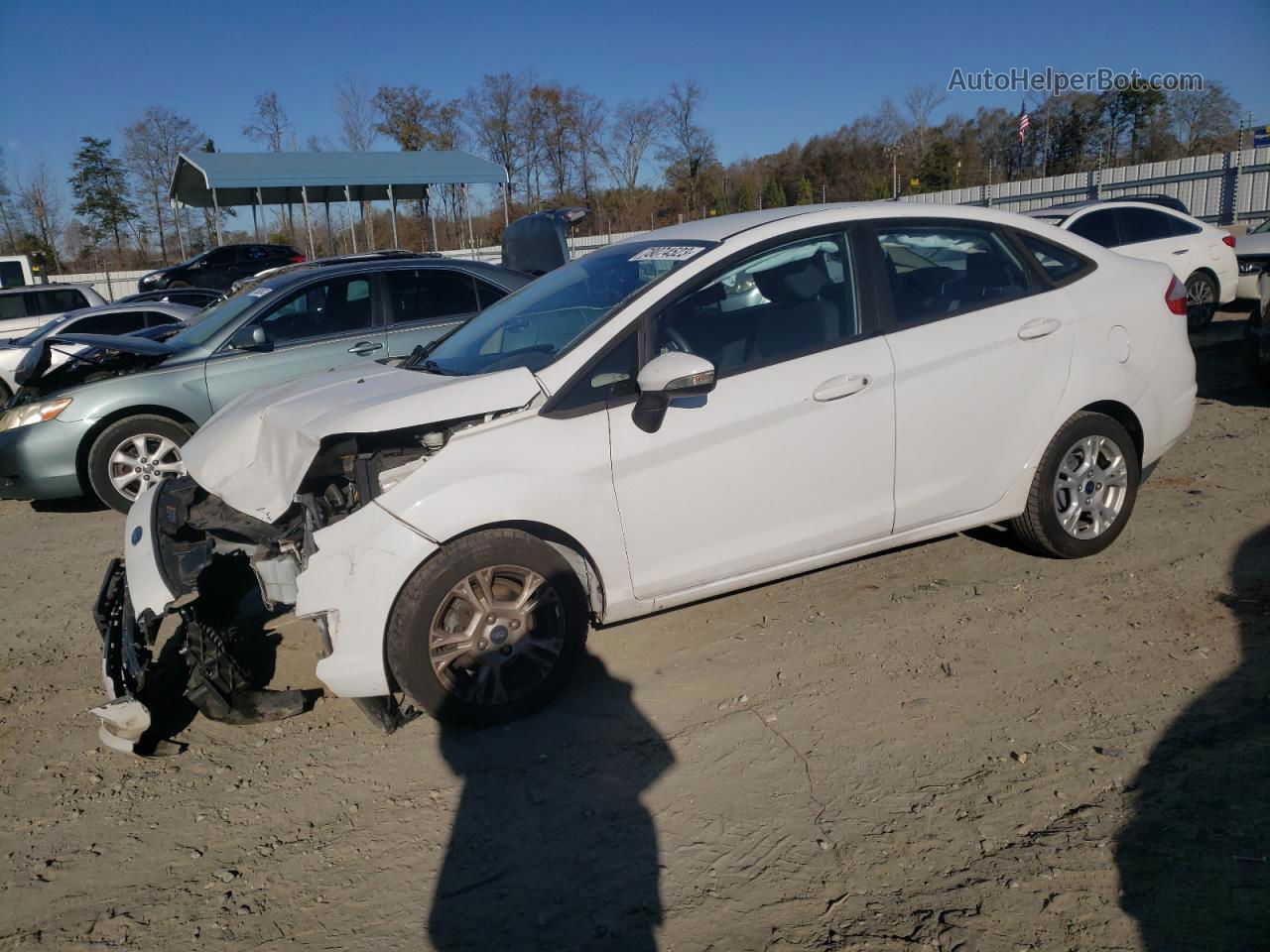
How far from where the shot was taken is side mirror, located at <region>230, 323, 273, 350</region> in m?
7.27

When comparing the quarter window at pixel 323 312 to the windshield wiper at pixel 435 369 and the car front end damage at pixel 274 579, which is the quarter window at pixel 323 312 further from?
the car front end damage at pixel 274 579

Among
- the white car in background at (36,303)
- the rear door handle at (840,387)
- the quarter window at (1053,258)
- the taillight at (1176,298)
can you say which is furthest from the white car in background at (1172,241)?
the white car in background at (36,303)

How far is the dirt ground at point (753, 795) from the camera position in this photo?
2.56 m

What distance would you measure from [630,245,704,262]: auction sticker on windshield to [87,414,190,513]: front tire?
4.46 metres

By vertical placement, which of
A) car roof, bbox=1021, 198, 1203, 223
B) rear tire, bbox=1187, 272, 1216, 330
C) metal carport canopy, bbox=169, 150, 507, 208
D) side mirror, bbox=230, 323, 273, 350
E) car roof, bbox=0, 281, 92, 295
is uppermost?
metal carport canopy, bbox=169, 150, 507, 208

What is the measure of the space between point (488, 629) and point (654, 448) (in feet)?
3.08

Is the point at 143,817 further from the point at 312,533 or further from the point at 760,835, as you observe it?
the point at 760,835

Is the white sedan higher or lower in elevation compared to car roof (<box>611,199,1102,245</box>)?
lower

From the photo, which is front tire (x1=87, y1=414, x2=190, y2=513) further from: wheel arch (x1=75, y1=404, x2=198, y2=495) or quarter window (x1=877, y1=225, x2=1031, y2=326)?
quarter window (x1=877, y1=225, x2=1031, y2=326)

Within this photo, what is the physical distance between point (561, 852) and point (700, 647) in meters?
1.48

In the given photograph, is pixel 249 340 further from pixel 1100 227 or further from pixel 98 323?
pixel 1100 227

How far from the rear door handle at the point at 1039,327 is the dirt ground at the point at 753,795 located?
4.01ft

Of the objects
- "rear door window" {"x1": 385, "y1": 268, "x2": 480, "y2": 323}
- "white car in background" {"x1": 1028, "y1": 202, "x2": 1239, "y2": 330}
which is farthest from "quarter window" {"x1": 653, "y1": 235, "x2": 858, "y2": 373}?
"white car in background" {"x1": 1028, "y1": 202, "x2": 1239, "y2": 330}

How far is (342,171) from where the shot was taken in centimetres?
2630
